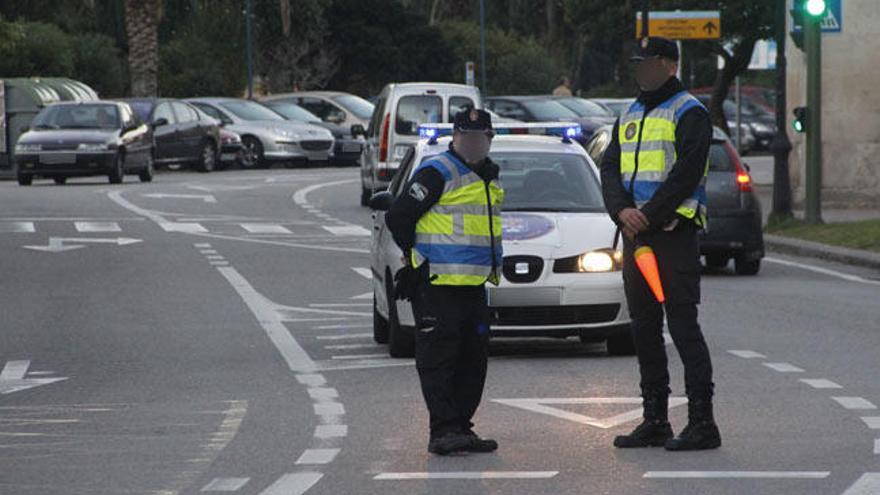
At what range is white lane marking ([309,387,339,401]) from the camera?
12717 mm

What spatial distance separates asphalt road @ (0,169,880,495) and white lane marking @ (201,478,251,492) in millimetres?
14

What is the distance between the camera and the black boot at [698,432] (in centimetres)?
1041

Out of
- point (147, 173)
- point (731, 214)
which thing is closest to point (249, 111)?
point (147, 173)

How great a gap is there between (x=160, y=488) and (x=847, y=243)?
56.8ft

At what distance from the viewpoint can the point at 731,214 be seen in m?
22.6

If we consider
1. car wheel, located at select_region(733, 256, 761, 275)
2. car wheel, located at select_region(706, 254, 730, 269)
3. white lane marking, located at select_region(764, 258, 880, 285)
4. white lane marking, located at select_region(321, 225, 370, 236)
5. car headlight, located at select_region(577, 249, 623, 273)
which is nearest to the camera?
car headlight, located at select_region(577, 249, 623, 273)

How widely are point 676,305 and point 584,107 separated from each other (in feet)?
132

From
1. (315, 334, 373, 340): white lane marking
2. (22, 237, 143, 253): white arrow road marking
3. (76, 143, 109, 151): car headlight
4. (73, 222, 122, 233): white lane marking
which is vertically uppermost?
(315, 334, 373, 340): white lane marking

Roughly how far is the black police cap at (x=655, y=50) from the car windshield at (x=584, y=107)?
3908cm

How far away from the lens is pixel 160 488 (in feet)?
31.1

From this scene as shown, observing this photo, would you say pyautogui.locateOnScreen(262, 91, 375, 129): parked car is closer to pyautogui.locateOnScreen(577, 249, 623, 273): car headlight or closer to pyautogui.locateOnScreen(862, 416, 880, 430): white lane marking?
pyautogui.locateOnScreen(577, 249, 623, 273): car headlight

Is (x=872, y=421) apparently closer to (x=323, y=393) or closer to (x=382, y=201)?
(x=382, y=201)

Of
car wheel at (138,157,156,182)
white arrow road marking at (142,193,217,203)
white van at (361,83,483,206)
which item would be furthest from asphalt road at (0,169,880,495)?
car wheel at (138,157,156,182)

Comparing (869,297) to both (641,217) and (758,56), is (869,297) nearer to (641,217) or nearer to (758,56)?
(641,217)
